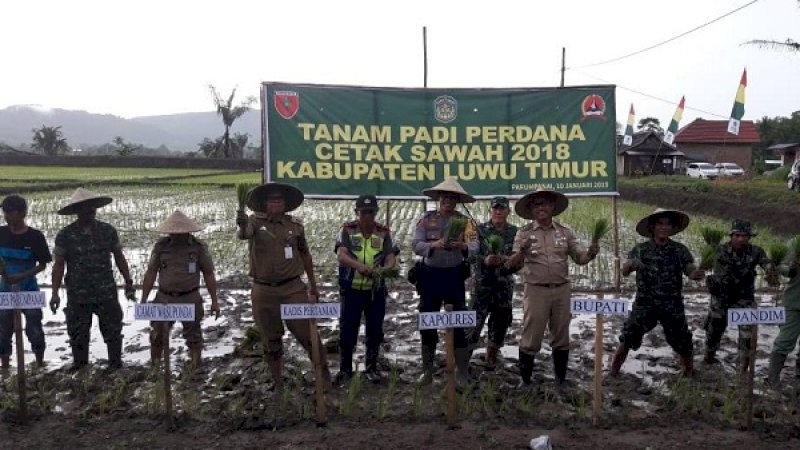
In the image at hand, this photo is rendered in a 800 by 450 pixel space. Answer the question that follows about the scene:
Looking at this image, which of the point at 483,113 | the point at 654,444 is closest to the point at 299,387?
the point at 654,444

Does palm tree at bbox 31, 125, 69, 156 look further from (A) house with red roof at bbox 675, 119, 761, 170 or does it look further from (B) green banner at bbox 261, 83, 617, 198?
(B) green banner at bbox 261, 83, 617, 198

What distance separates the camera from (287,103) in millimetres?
6773

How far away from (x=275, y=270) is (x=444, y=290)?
1.32 m

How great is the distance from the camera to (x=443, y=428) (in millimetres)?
4344

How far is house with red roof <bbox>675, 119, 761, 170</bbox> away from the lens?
4416 cm

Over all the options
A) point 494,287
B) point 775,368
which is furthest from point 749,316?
point 494,287

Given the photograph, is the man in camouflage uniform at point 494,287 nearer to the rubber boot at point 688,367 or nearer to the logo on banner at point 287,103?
the rubber boot at point 688,367

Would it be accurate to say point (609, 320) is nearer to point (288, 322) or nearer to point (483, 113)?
point (483, 113)

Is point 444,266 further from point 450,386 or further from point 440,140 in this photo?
point 440,140

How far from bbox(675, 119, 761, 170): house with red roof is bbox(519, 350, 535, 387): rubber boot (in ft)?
141

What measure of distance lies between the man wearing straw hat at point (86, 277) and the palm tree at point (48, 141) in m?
50.9

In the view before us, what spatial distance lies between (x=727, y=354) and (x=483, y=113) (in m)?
3.45

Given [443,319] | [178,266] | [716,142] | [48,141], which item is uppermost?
[48,141]

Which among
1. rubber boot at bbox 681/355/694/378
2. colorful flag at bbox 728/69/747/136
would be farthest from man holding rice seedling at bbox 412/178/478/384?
colorful flag at bbox 728/69/747/136
